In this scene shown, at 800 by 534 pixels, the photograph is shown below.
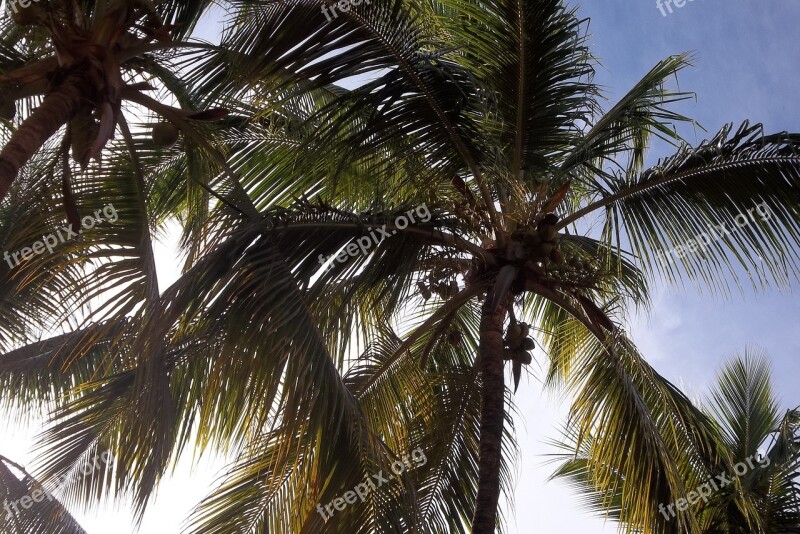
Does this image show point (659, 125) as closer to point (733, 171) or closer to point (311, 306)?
point (733, 171)

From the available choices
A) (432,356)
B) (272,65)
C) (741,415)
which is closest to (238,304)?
(272,65)

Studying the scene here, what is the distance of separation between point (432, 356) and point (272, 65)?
299 cm

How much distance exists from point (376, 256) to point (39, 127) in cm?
221

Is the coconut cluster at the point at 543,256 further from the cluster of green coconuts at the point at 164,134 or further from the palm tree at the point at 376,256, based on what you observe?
the cluster of green coconuts at the point at 164,134

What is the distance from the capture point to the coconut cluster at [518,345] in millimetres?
5465

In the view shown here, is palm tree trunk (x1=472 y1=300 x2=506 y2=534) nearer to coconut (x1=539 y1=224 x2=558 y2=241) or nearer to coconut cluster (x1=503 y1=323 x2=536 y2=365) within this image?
coconut cluster (x1=503 y1=323 x2=536 y2=365)

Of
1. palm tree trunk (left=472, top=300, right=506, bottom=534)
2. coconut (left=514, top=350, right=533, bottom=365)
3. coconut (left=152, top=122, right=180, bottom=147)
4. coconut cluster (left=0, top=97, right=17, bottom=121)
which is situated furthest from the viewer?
coconut (left=514, top=350, right=533, bottom=365)

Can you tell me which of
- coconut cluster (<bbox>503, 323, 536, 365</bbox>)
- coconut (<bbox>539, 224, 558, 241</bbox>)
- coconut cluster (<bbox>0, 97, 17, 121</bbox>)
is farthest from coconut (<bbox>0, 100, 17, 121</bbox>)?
coconut cluster (<bbox>503, 323, 536, 365</bbox>)

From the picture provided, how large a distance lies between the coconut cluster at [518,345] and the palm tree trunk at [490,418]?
0.72 feet

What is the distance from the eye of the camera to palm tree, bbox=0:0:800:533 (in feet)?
14.1

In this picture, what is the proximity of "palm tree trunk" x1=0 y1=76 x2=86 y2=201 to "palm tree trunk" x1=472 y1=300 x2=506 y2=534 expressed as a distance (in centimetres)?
280

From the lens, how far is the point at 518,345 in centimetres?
546

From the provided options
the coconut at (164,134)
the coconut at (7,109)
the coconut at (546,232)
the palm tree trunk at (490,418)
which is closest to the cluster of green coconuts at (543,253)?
the coconut at (546,232)

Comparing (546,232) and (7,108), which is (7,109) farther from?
(546,232)
